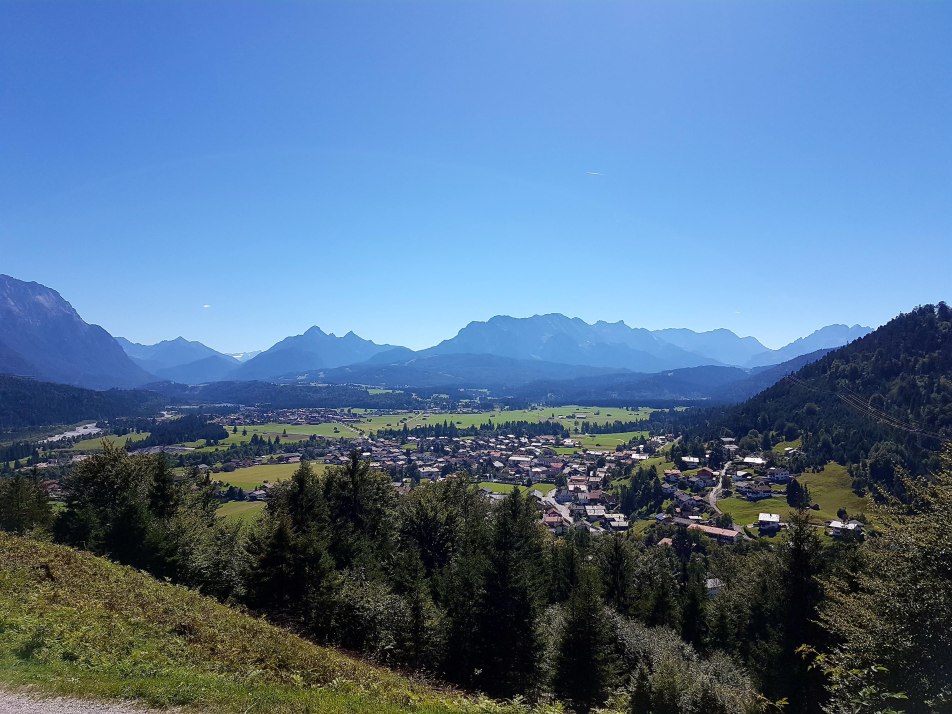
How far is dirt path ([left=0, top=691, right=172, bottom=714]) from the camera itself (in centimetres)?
730

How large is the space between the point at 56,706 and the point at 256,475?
114 meters

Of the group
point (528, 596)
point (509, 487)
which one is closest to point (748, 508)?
point (509, 487)

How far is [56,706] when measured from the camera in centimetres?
748

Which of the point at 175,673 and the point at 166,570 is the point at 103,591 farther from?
the point at 166,570

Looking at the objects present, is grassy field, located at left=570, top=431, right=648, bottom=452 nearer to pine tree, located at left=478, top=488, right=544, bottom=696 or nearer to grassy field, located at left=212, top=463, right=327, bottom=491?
grassy field, located at left=212, top=463, right=327, bottom=491

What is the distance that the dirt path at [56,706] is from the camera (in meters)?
7.30

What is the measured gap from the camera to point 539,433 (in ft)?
644

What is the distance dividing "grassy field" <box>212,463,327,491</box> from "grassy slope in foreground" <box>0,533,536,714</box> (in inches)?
3356

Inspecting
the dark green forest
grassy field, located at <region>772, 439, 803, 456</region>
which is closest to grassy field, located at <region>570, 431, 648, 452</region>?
grassy field, located at <region>772, 439, 803, 456</region>

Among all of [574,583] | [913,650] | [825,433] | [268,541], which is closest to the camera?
[913,650]

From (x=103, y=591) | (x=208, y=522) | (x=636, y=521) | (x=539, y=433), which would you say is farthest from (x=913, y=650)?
(x=539, y=433)

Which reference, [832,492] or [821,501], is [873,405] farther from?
[821,501]

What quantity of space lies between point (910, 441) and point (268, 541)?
12680 centimetres

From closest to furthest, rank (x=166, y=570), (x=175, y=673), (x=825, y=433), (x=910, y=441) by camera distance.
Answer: (x=175, y=673), (x=166, y=570), (x=910, y=441), (x=825, y=433)
